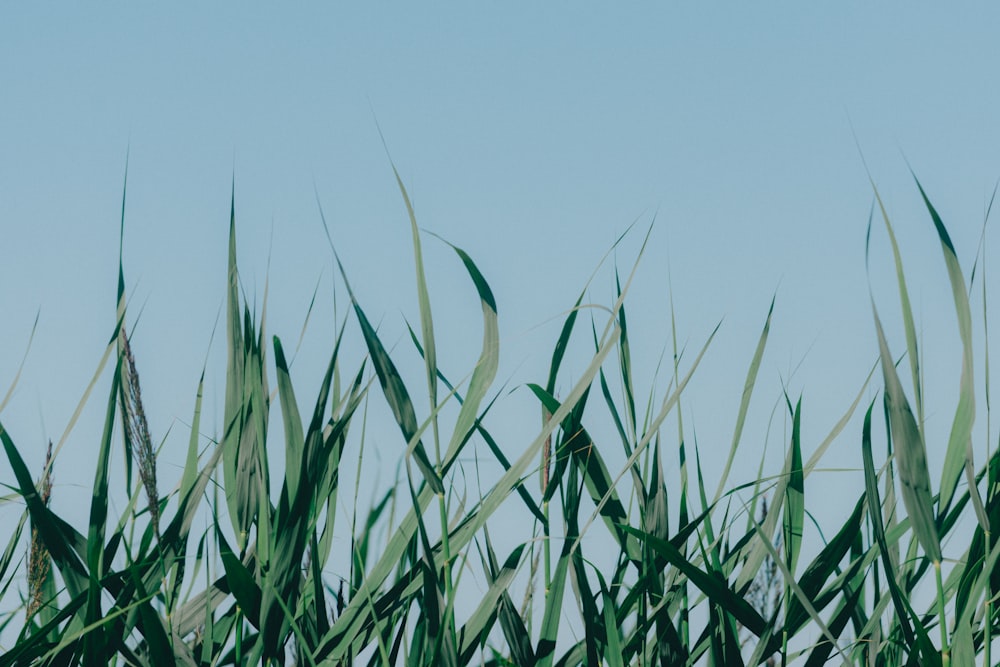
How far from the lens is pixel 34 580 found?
97cm

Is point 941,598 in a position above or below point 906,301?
below

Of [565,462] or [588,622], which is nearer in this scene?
[588,622]

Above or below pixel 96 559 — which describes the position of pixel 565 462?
above

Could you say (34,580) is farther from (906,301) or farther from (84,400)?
(906,301)

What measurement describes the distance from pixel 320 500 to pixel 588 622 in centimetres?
31

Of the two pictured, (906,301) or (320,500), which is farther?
(320,500)

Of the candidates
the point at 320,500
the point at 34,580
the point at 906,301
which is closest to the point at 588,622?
the point at 320,500

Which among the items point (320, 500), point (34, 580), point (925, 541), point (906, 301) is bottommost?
point (34, 580)

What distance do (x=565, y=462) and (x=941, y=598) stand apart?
0.41 m

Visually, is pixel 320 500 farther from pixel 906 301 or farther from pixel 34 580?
pixel 906 301

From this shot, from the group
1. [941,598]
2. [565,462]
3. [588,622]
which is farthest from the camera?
[565,462]

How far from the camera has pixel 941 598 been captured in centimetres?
90

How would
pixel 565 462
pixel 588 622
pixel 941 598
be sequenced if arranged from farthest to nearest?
pixel 565 462 → pixel 588 622 → pixel 941 598

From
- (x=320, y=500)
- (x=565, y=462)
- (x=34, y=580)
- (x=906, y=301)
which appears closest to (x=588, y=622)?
(x=565, y=462)
